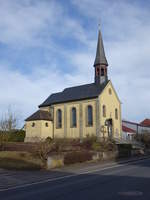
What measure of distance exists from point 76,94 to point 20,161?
30347mm

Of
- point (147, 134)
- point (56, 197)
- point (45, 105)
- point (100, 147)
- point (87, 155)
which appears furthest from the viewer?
point (45, 105)

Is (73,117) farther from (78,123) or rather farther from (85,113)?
(85,113)

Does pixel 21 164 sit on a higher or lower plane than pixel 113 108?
lower

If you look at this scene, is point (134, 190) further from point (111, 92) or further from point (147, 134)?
point (111, 92)

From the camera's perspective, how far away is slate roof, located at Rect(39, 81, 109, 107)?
→ 48.9 metres

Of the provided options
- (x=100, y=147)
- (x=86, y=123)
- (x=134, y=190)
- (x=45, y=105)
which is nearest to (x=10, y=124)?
(x=100, y=147)

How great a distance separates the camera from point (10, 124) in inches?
1356

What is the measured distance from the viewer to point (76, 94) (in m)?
52.1

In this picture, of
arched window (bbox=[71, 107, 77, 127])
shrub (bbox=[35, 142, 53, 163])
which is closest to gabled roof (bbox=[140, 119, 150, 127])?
arched window (bbox=[71, 107, 77, 127])

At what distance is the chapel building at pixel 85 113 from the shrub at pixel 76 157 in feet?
64.9

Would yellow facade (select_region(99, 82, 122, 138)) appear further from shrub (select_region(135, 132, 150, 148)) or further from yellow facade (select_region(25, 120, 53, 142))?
yellow facade (select_region(25, 120, 53, 142))

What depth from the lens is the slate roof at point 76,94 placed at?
48881mm

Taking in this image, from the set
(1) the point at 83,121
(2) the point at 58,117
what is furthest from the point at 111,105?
(2) the point at 58,117

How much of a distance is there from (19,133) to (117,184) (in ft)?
132
